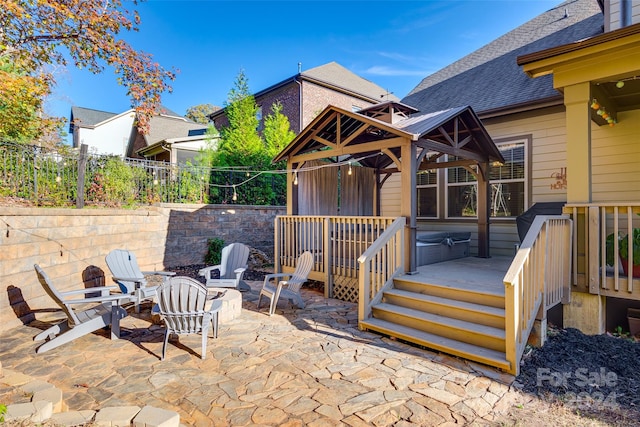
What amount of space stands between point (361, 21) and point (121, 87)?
36.6ft

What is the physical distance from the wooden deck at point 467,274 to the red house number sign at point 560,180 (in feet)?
5.90

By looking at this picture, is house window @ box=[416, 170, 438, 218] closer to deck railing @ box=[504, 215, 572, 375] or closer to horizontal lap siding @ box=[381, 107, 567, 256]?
horizontal lap siding @ box=[381, 107, 567, 256]

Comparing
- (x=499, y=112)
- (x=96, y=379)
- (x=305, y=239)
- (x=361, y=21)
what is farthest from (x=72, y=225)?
(x=361, y=21)

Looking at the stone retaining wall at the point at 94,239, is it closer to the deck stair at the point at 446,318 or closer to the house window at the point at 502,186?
the deck stair at the point at 446,318

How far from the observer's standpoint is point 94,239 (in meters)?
6.44

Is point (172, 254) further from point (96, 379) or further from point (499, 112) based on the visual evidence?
point (499, 112)

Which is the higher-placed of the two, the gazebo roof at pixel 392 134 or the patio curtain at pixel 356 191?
the gazebo roof at pixel 392 134

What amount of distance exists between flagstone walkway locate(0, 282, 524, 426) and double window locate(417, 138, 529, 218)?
505 cm

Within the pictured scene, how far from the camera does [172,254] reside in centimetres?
867

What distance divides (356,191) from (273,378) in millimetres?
6978

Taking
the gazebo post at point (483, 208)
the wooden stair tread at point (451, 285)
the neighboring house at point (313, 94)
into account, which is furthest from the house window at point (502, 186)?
the neighboring house at point (313, 94)

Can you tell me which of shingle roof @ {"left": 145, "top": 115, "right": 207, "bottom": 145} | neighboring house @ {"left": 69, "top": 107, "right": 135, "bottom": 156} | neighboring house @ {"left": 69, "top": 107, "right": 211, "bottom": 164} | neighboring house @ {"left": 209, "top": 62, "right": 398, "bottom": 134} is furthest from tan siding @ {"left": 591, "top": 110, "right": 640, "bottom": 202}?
neighboring house @ {"left": 69, "top": 107, "right": 135, "bottom": 156}

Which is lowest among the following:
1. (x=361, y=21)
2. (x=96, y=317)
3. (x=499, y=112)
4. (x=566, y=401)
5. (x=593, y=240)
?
(x=566, y=401)

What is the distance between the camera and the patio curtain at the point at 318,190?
869 centimetres
